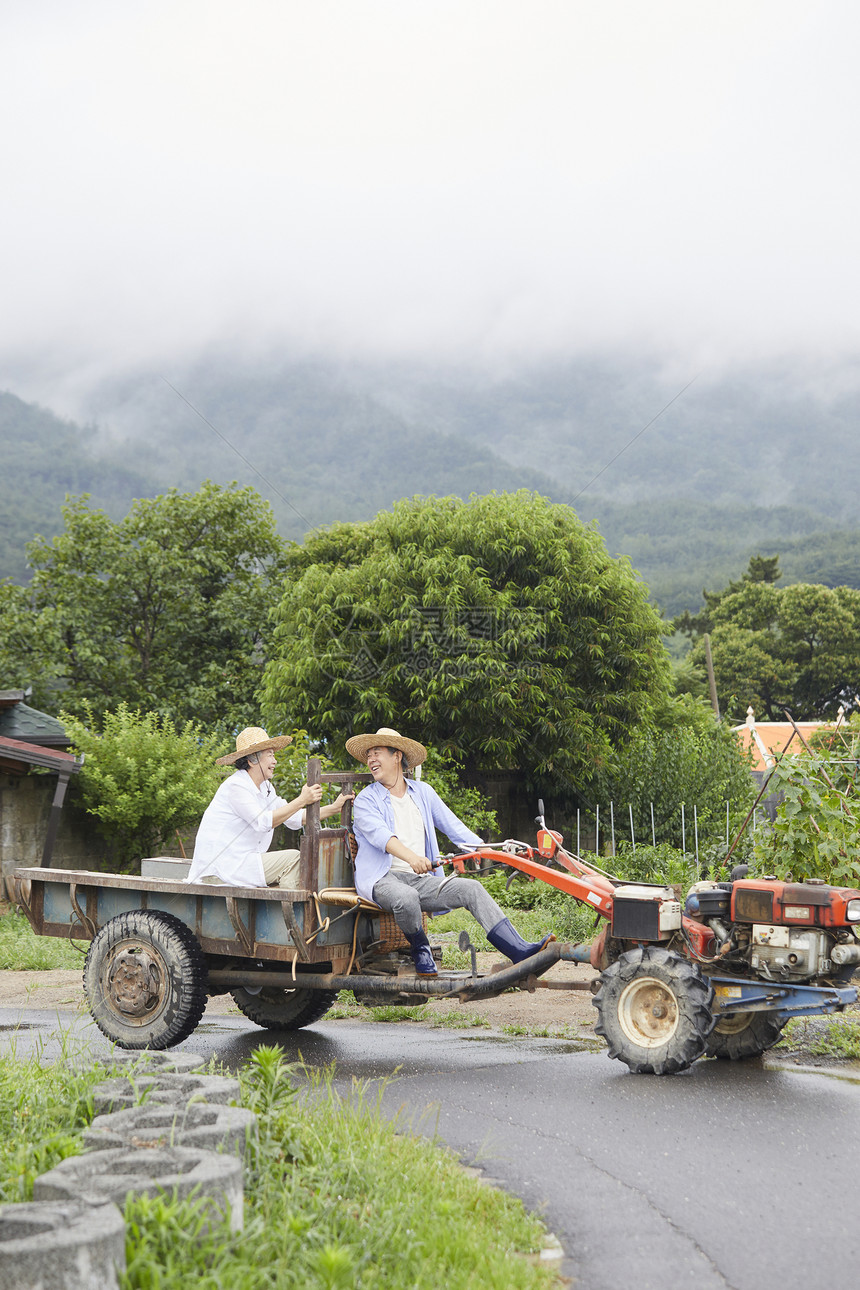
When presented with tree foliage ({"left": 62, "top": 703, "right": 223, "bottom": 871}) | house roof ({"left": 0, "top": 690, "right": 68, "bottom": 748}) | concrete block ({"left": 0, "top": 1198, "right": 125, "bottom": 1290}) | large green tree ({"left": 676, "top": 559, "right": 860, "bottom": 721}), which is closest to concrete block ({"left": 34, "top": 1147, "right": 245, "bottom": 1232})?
concrete block ({"left": 0, "top": 1198, "right": 125, "bottom": 1290})

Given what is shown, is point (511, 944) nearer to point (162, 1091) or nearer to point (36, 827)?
point (162, 1091)

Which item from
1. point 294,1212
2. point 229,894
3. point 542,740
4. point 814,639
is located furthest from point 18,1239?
point 814,639

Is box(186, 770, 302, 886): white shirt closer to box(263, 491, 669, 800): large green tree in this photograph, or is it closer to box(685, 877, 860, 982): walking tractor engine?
box(685, 877, 860, 982): walking tractor engine

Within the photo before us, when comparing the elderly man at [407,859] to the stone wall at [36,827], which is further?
the stone wall at [36,827]

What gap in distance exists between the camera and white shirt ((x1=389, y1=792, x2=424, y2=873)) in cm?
798

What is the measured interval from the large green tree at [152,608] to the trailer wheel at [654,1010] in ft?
84.7

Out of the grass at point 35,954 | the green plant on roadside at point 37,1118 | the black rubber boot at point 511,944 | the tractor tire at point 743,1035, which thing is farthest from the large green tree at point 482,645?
the green plant on roadside at point 37,1118

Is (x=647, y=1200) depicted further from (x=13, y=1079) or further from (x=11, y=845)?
(x=11, y=845)

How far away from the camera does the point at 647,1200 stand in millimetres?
4820

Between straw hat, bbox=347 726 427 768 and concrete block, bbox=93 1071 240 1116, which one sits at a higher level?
straw hat, bbox=347 726 427 768

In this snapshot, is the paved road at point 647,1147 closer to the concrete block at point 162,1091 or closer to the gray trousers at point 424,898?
the gray trousers at point 424,898

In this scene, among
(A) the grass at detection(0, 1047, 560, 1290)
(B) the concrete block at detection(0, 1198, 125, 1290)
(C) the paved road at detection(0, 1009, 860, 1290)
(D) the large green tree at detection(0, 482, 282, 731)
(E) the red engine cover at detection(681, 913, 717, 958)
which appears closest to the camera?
(B) the concrete block at detection(0, 1198, 125, 1290)

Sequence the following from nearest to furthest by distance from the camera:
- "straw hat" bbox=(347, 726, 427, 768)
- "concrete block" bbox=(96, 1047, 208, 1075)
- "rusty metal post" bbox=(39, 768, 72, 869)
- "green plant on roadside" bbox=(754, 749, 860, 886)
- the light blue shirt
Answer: "concrete block" bbox=(96, 1047, 208, 1075) < the light blue shirt < "straw hat" bbox=(347, 726, 427, 768) < "green plant on roadside" bbox=(754, 749, 860, 886) < "rusty metal post" bbox=(39, 768, 72, 869)

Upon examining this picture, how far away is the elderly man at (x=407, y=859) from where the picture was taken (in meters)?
7.47
